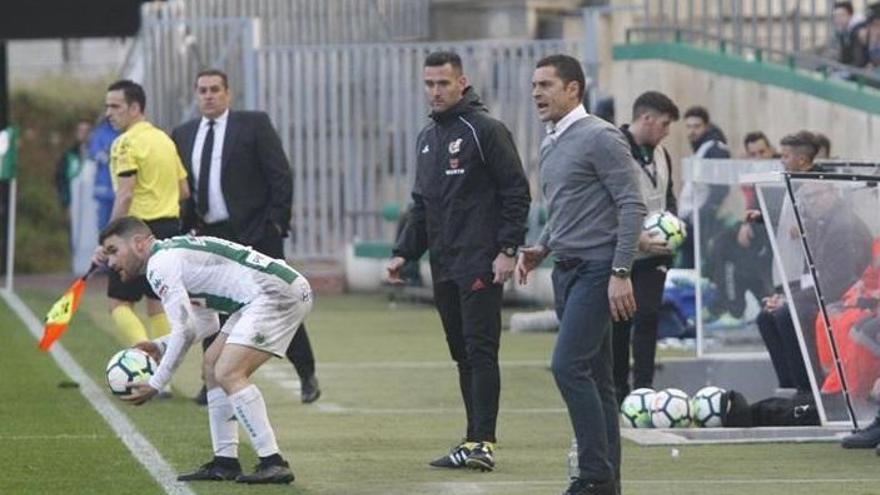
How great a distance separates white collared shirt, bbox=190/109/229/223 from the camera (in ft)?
51.5

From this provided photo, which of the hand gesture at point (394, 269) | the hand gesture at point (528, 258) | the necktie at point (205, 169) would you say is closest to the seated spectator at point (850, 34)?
the necktie at point (205, 169)

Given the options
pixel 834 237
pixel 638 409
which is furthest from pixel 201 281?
pixel 834 237

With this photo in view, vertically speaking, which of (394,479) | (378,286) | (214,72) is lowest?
(378,286)

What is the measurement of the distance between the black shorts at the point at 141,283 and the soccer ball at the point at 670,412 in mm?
3612

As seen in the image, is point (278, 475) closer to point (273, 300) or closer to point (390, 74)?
point (273, 300)

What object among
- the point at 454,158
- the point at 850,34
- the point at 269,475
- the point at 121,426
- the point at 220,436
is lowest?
the point at 121,426

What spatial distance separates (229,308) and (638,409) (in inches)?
134

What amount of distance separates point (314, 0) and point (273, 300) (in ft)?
61.4

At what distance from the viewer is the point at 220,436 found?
39.3 feet

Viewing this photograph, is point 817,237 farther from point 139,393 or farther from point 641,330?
point 139,393

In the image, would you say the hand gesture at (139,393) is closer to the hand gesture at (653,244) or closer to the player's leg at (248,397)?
the player's leg at (248,397)

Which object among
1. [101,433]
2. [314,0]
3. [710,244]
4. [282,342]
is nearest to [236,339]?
[282,342]

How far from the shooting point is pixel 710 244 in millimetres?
18062

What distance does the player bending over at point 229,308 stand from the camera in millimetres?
11594
